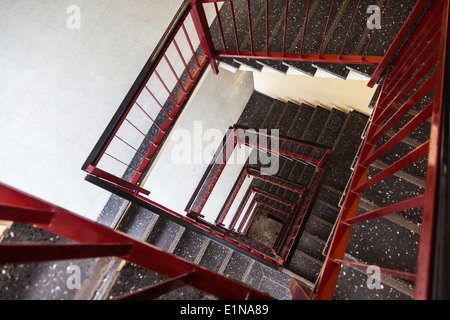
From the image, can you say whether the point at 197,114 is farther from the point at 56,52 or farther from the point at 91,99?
the point at 56,52

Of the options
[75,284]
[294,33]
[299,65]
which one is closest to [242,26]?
[294,33]

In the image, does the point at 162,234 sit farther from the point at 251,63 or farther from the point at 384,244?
the point at 384,244

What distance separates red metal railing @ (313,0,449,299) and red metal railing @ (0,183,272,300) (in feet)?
1.99

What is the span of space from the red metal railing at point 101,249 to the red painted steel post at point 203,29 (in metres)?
1.92

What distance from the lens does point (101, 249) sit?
1.00 metres

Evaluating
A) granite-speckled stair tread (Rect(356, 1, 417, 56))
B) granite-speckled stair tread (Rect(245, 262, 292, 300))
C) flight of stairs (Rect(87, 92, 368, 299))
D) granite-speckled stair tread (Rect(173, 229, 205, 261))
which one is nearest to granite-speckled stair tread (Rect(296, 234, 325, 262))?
flight of stairs (Rect(87, 92, 368, 299))

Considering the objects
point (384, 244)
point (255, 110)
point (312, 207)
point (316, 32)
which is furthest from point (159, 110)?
point (384, 244)

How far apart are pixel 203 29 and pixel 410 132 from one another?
207cm

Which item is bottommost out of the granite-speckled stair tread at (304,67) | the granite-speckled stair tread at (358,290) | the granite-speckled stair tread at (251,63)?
the granite-speckled stair tread at (358,290)

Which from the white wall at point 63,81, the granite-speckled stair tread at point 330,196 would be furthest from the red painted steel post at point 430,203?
the white wall at point 63,81

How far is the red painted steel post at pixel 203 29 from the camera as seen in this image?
2284 mm

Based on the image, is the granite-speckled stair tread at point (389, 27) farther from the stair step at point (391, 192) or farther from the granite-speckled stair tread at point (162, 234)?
the granite-speckled stair tread at point (162, 234)

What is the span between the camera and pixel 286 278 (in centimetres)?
337

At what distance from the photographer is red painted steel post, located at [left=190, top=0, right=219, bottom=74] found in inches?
89.9
